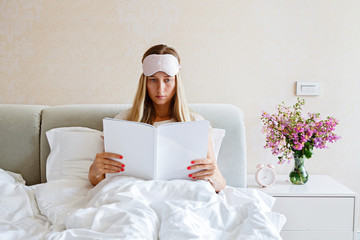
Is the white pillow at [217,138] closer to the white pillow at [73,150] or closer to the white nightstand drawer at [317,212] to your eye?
the white pillow at [73,150]

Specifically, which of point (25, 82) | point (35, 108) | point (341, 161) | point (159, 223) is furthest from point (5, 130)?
point (341, 161)

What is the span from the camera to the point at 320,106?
2.30 m

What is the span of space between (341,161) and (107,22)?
5.55 ft

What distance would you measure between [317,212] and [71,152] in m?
1.29

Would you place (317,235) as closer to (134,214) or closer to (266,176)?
(266,176)

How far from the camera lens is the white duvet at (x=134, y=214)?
1.05m

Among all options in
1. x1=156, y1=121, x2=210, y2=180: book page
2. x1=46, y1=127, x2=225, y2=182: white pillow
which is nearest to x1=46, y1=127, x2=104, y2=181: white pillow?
x1=46, y1=127, x2=225, y2=182: white pillow

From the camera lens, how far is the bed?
3.56ft

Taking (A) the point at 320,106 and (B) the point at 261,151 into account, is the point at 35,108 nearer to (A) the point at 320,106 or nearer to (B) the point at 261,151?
(B) the point at 261,151

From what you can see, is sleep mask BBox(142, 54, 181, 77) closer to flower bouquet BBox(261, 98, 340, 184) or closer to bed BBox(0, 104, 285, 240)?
bed BBox(0, 104, 285, 240)

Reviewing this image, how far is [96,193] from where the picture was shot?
1457mm

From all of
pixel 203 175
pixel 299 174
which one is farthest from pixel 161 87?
pixel 299 174

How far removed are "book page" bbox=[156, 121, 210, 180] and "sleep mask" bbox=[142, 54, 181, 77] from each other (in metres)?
0.35

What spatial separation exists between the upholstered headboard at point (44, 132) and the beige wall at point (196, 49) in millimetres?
235
